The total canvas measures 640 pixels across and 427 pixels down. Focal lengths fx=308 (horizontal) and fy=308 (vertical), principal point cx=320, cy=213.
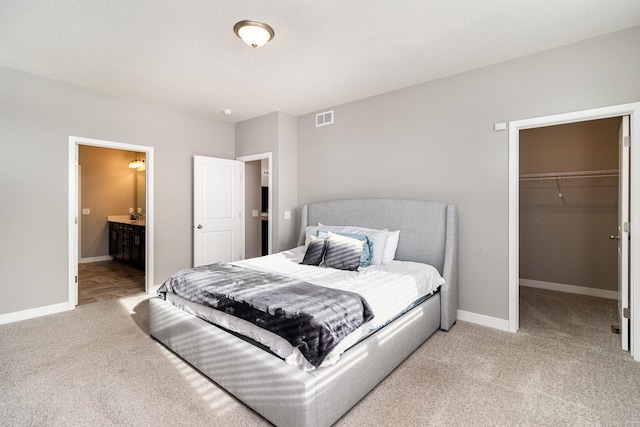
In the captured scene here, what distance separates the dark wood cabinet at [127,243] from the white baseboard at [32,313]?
181cm

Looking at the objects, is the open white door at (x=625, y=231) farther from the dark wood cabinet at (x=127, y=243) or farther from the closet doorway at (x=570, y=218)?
the dark wood cabinet at (x=127, y=243)

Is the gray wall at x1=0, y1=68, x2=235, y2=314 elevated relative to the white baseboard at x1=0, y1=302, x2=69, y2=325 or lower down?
elevated

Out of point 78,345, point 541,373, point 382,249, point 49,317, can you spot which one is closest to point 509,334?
point 541,373

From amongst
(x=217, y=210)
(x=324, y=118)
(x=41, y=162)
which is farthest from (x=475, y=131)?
(x=41, y=162)

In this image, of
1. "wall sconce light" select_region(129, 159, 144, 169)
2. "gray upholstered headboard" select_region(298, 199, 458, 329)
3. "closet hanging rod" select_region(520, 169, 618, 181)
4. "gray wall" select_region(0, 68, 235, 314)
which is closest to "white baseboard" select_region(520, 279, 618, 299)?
"closet hanging rod" select_region(520, 169, 618, 181)

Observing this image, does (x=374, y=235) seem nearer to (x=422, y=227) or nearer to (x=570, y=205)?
(x=422, y=227)

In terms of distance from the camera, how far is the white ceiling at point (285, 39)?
225 cm

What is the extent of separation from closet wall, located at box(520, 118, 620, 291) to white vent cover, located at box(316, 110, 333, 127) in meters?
2.89

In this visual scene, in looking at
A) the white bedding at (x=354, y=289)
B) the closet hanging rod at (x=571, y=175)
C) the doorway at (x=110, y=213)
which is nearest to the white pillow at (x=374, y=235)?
the white bedding at (x=354, y=289)

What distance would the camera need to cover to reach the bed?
167cm

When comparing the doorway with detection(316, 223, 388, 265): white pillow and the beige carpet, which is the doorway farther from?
detection(316, 223, 388, 265): white pillow

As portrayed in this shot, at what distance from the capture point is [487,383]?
2172mm

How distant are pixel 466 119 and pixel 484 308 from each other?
6.58 feet

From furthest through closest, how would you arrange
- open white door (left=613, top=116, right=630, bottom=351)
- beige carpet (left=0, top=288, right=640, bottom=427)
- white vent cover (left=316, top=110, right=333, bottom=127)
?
1. white vent cover (left=316, top=110, right=333, bottom=127)
2. open white door (left=613, top=116, right=630, bottom=351)
3. beige carpet (left=0, top=288, right=640, bottom=427)
